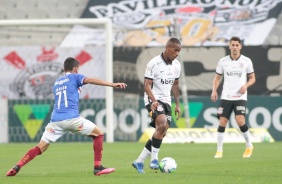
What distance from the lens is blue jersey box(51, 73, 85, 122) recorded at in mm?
11742

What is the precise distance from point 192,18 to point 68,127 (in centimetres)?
1820

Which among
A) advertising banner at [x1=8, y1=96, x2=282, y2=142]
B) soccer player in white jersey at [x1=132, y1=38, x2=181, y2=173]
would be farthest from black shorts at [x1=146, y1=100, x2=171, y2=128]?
advertising banner at [x1=8, y1=96, x2=282, y2=142]

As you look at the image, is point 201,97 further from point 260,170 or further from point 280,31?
point 260,170

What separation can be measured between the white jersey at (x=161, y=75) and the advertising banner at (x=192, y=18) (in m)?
14.5

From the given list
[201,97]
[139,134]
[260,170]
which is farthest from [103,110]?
[260,170]

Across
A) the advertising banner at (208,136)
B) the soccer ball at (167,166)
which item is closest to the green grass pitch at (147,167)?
the soccer ball at (167,166)

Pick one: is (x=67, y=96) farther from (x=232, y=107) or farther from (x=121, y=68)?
(x=121, y=68)

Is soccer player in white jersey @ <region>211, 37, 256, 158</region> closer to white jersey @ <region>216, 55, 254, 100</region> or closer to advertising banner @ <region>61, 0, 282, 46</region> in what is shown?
white jersey @ <region>216, 55, 254, 100</region>

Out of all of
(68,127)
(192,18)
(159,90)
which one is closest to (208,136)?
(192,18)

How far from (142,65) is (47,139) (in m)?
12.3

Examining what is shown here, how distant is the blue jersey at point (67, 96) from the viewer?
11742mm

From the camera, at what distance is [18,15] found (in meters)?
30.7

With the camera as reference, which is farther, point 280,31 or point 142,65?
point 280,31

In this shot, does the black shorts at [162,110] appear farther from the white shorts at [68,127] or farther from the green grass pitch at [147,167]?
the white shorts at [68,127]
